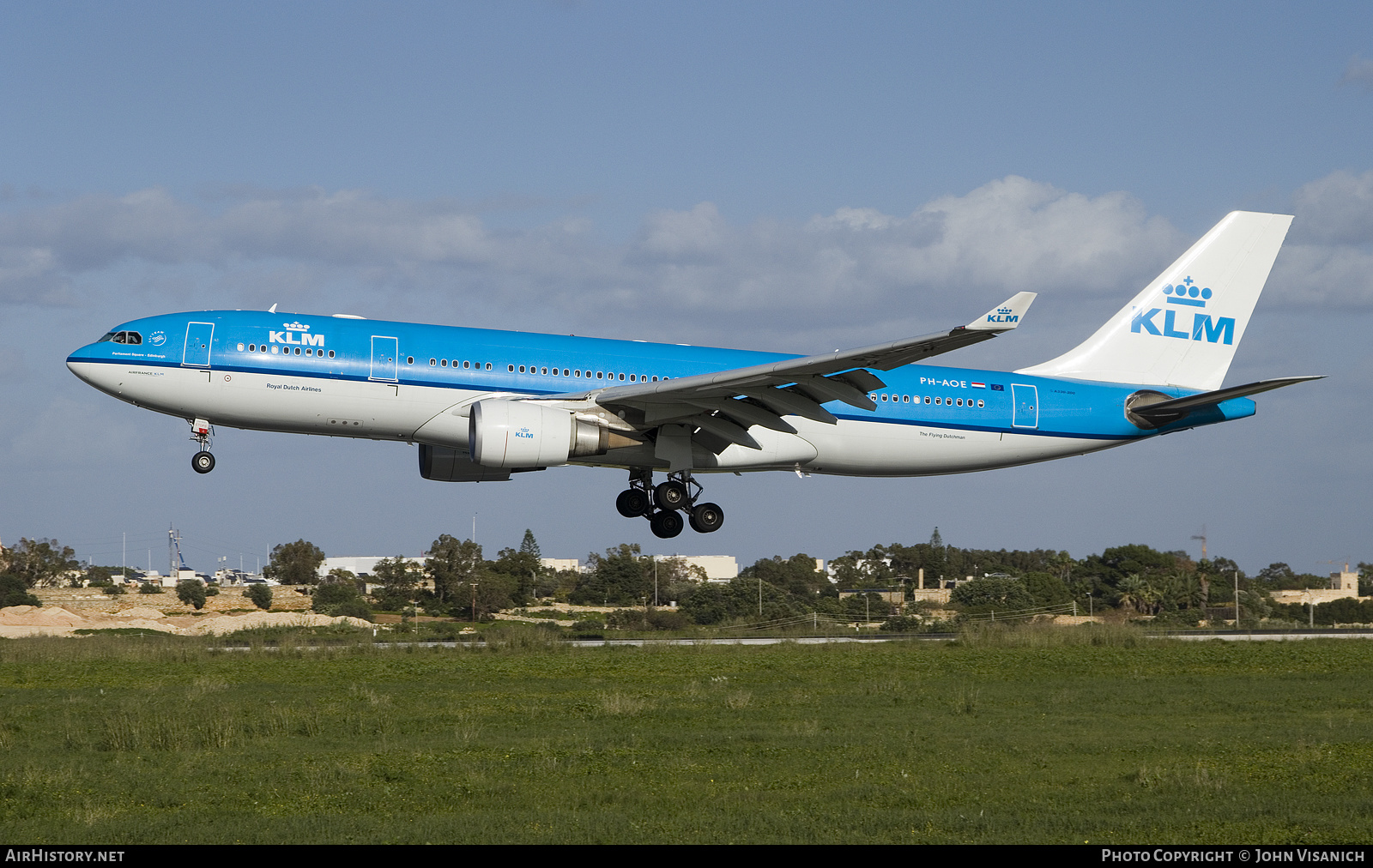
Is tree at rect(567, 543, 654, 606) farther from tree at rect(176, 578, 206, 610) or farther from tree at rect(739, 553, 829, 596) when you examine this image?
tree at rect(176, 578, 206, 610)

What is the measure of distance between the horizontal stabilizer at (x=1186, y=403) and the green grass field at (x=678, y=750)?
258 inches

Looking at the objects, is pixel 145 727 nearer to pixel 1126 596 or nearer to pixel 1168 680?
pixel 1168 680

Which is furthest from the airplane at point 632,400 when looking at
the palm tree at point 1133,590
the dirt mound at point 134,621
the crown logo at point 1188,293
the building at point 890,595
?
the palm tree at point 1133,590

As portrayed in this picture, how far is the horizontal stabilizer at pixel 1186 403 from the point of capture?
3084 cm

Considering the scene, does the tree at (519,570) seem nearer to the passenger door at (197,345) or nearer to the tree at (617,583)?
the tree at (617,583)

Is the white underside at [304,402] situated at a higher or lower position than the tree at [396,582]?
higher

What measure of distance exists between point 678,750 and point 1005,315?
9.99 meters

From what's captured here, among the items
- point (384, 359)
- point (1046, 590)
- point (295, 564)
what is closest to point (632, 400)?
point (384, 359)

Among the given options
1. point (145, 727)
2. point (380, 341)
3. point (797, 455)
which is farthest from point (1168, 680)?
point (145, 727)

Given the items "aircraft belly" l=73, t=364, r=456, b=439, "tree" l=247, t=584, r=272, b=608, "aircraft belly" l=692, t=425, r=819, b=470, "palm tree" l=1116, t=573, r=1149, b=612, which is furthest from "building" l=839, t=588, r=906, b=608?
"aircraft belly" l=73, t=364, r=456, b=439

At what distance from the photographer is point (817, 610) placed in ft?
207

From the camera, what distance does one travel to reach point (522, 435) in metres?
27.3

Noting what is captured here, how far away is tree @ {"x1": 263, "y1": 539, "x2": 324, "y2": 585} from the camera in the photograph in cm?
9069
